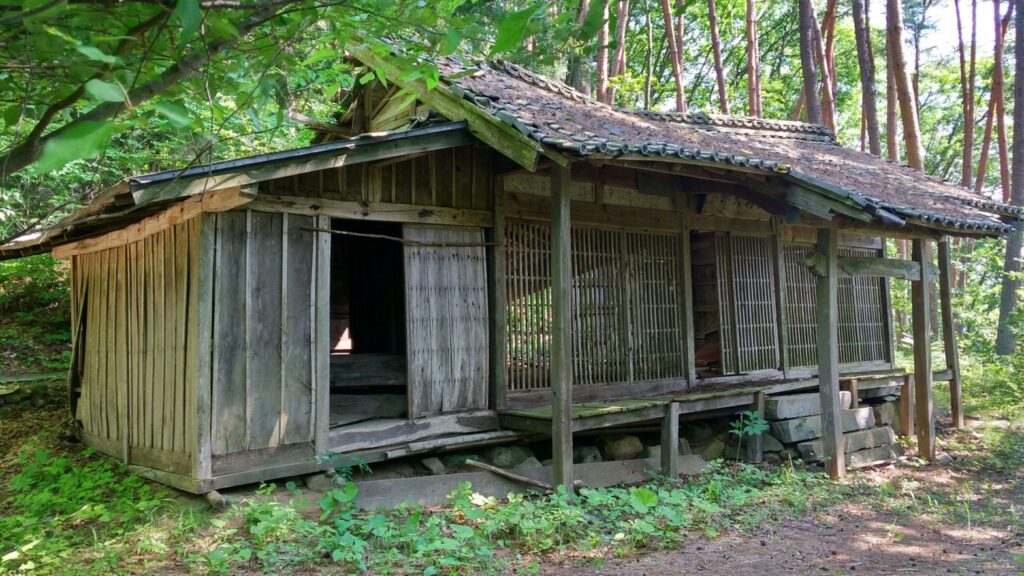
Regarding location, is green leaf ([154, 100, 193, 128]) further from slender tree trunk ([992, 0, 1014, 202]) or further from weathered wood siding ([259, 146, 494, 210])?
slender tree trunk ([992, 0, 1014, 202])

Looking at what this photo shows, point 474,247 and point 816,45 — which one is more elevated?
point 816,45

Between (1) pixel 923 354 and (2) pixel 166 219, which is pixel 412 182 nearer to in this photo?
(2) pixel 166 219

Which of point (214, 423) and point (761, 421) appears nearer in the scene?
point (214, 423)

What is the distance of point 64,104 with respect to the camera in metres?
2.24

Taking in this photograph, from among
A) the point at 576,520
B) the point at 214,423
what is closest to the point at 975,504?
the point at 576,520

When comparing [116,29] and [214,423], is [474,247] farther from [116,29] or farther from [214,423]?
[116,29]

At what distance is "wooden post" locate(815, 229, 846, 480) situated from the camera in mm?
7508

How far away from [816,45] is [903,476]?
36.2ft

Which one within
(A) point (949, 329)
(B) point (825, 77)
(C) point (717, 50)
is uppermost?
(C) point (717, 50)

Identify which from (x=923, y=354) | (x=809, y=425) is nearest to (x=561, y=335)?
(x=809, y=425)

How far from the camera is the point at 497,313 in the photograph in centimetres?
704

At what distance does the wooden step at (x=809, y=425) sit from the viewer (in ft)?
27.8

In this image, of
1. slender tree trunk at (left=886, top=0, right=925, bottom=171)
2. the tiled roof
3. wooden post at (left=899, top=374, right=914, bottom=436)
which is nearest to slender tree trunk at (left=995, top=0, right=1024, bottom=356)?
slender tree trunk at (left=886, top=0, right=925, bottom=171)

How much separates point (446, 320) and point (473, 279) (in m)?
0.52
